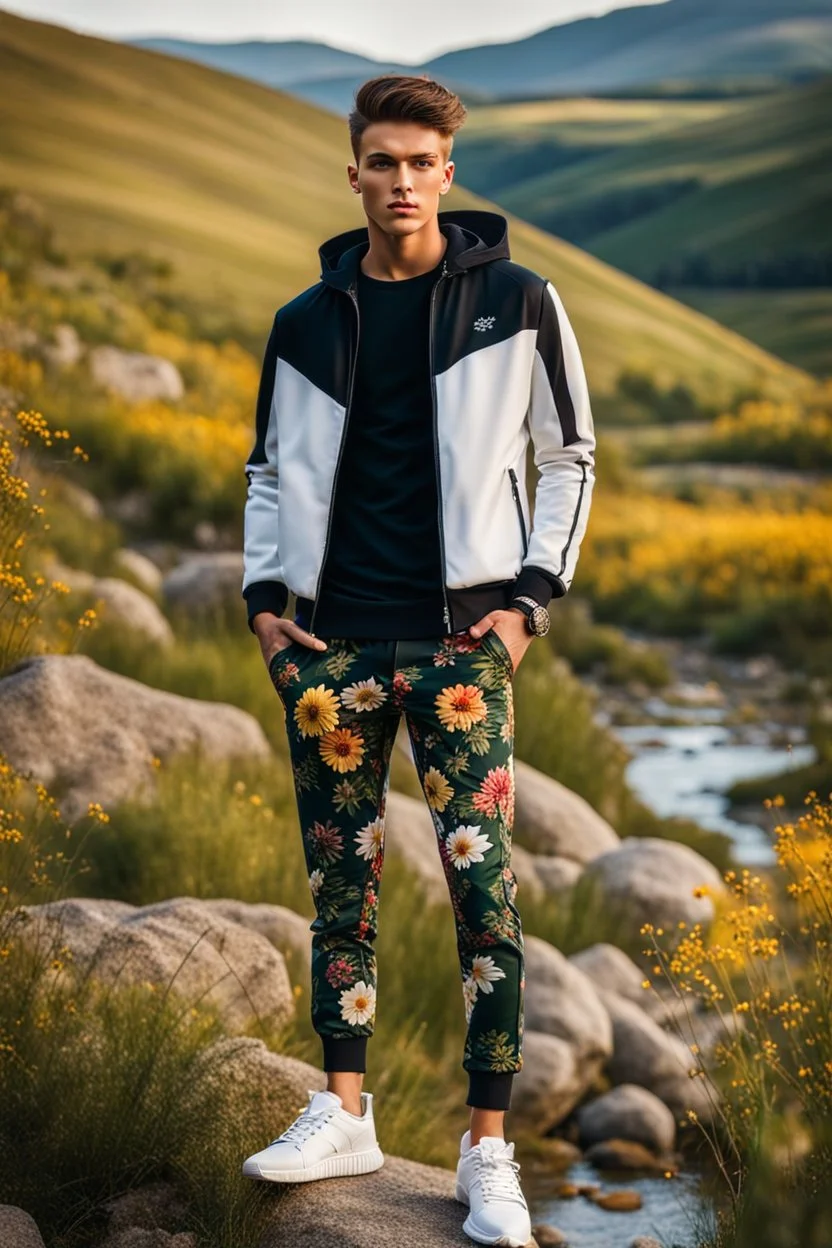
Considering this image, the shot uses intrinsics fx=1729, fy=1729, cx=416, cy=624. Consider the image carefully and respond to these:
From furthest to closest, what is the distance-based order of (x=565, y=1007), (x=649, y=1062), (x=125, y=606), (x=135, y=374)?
(x=135, y=374) < (x=125, y=606) < (x=649, y=1062) < (x=565, y=1007)

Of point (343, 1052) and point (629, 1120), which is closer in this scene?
point (343, 1052)

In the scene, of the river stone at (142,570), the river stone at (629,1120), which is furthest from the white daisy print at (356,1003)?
the river stone at (142,570)

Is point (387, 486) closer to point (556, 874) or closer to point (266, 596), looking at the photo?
point (266, 596)

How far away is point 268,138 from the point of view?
84.1ft

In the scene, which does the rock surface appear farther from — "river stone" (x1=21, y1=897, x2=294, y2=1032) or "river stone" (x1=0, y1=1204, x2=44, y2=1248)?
"river stone" (x1=21, y1=897, x2=294, y2=1032)

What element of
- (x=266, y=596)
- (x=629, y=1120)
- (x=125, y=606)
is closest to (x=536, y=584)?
(x=266, y=596)

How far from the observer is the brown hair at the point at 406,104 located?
9.39 ft

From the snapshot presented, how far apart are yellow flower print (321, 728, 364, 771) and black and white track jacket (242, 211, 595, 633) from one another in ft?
0.81

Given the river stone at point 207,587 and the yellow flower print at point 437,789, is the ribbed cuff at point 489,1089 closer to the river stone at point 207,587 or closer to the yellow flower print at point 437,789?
the yellow flower print at point 437,789

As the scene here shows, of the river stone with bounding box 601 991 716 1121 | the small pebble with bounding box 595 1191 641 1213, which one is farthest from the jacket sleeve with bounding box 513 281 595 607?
the river stone with bounding box 601 991 716 1121

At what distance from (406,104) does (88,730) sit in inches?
110

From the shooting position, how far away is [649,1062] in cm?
550

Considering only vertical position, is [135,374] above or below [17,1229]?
above

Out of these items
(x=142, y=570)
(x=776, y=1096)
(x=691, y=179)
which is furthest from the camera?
(x=691, y=179)
